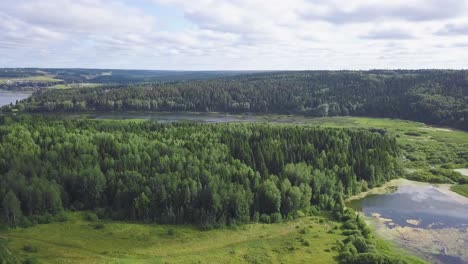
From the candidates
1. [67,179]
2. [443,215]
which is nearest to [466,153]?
[443,215]

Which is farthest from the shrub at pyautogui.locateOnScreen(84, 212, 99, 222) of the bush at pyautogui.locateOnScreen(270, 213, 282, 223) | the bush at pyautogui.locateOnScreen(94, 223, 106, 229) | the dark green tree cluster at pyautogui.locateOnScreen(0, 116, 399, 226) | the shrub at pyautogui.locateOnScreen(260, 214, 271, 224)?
the bush at pyautogui.locateOnScreen(270, 213, 282, 223)

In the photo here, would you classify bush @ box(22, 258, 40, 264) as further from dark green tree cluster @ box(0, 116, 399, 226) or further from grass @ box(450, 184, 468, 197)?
grass @ box(450, 184, 468, 197)

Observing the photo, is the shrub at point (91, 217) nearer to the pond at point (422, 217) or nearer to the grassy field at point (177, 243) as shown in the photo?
the grassy field at point (177, 243)

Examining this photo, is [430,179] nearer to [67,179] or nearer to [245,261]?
[245,261]

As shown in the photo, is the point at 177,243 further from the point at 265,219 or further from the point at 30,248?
the point at 30,248

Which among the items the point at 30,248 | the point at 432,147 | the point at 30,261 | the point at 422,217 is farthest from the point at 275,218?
the point at 432,147

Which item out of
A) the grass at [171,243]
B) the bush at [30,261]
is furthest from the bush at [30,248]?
→ the bush at [30,261]
